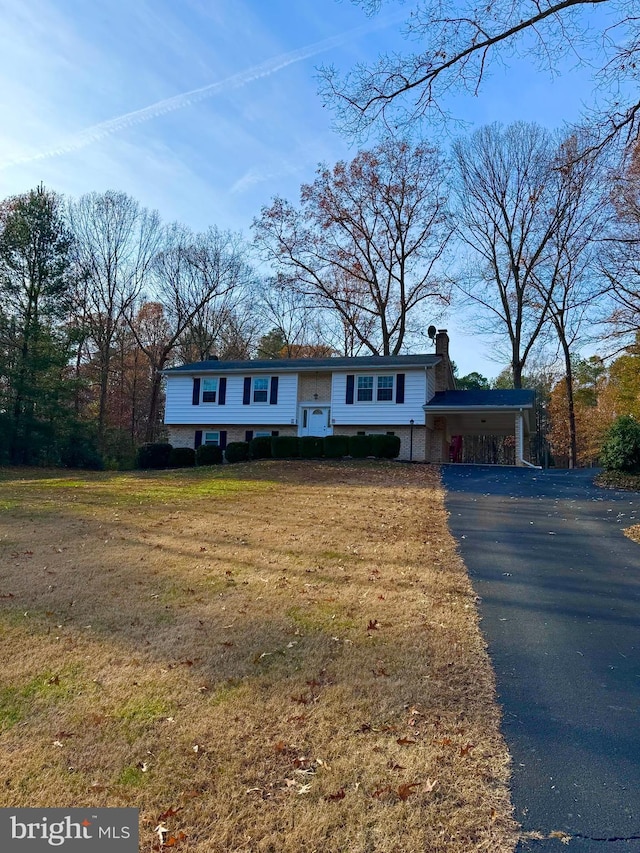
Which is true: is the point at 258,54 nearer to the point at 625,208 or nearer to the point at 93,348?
the point at 625,208

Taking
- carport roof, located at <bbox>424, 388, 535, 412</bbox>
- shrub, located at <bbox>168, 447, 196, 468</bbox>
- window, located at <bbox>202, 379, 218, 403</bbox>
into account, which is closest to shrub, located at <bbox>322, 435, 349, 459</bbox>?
carport roof, located at <bbox>424, 388, 535, 412</bbox>

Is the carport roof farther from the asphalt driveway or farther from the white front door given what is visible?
the asphalt driveway

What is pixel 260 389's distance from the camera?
2398cm

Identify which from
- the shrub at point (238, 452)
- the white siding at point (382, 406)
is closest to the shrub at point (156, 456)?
the shrub at point (238, 452)

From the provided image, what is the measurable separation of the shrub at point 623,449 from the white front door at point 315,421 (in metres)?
10.7

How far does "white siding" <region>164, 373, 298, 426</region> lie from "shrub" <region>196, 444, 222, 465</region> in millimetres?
2240

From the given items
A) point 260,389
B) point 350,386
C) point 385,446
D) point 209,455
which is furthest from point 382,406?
point 209,455

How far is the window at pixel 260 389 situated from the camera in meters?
23.9

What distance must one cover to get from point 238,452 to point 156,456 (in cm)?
368

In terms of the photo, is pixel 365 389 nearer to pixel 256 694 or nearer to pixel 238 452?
pixel 238 452

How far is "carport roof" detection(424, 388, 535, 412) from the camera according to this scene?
21.4m

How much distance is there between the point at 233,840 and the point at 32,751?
1272 mm

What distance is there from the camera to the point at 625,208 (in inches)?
618

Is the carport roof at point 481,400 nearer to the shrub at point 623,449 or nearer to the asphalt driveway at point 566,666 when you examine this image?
the shrub at point 623,449
